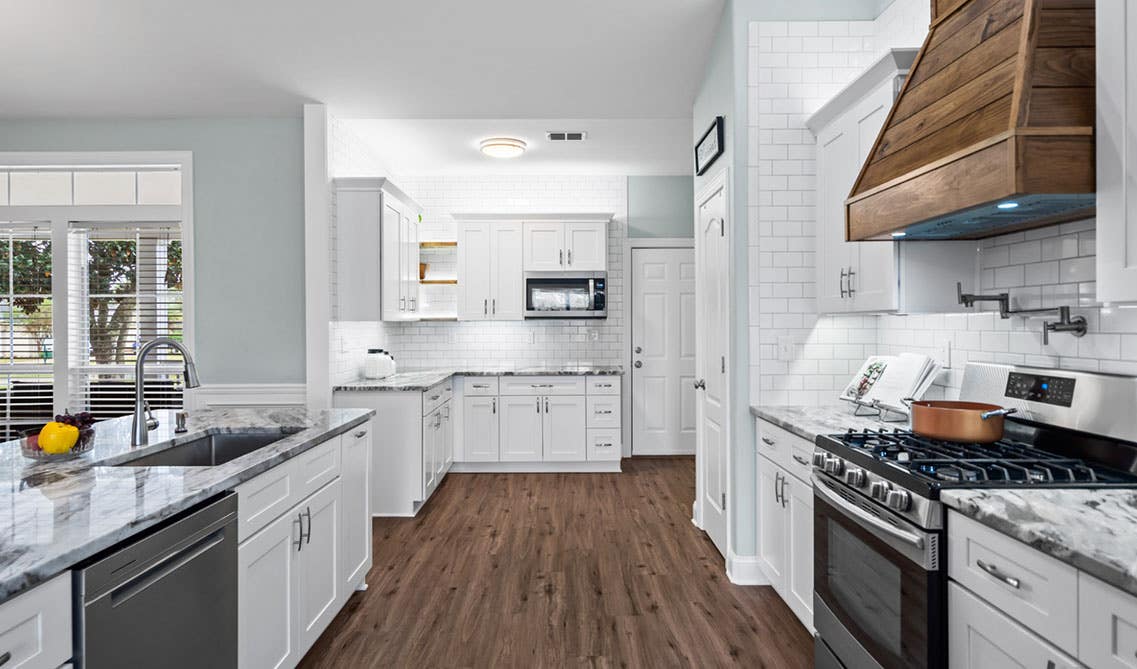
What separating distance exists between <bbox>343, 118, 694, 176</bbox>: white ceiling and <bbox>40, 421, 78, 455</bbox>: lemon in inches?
129

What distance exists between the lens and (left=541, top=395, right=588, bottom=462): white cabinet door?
530cm

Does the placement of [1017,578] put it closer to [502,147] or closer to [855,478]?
[855,478]

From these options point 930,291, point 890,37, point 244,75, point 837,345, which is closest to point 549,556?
point 837,345

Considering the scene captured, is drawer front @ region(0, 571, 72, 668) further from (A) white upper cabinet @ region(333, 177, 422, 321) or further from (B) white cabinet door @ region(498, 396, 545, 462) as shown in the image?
(B) white cabinet door @ region(498, 396, 545, 462)

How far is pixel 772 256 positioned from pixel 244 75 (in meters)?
3.41

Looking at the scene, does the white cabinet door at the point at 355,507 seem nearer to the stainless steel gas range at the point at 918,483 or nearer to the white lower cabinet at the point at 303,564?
the white lower cabinet at the point at 303,564

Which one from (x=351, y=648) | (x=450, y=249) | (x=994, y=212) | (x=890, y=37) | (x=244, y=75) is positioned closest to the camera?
(x=994, y=212)

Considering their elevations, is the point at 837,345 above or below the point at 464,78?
below

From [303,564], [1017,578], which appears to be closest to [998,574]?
[1017,578]

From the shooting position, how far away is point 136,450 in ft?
6.65

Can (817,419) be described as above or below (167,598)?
above

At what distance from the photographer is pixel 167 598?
1.43 m

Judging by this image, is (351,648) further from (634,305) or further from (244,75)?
(634,305)

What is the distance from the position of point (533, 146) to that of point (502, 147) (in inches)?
12.4
